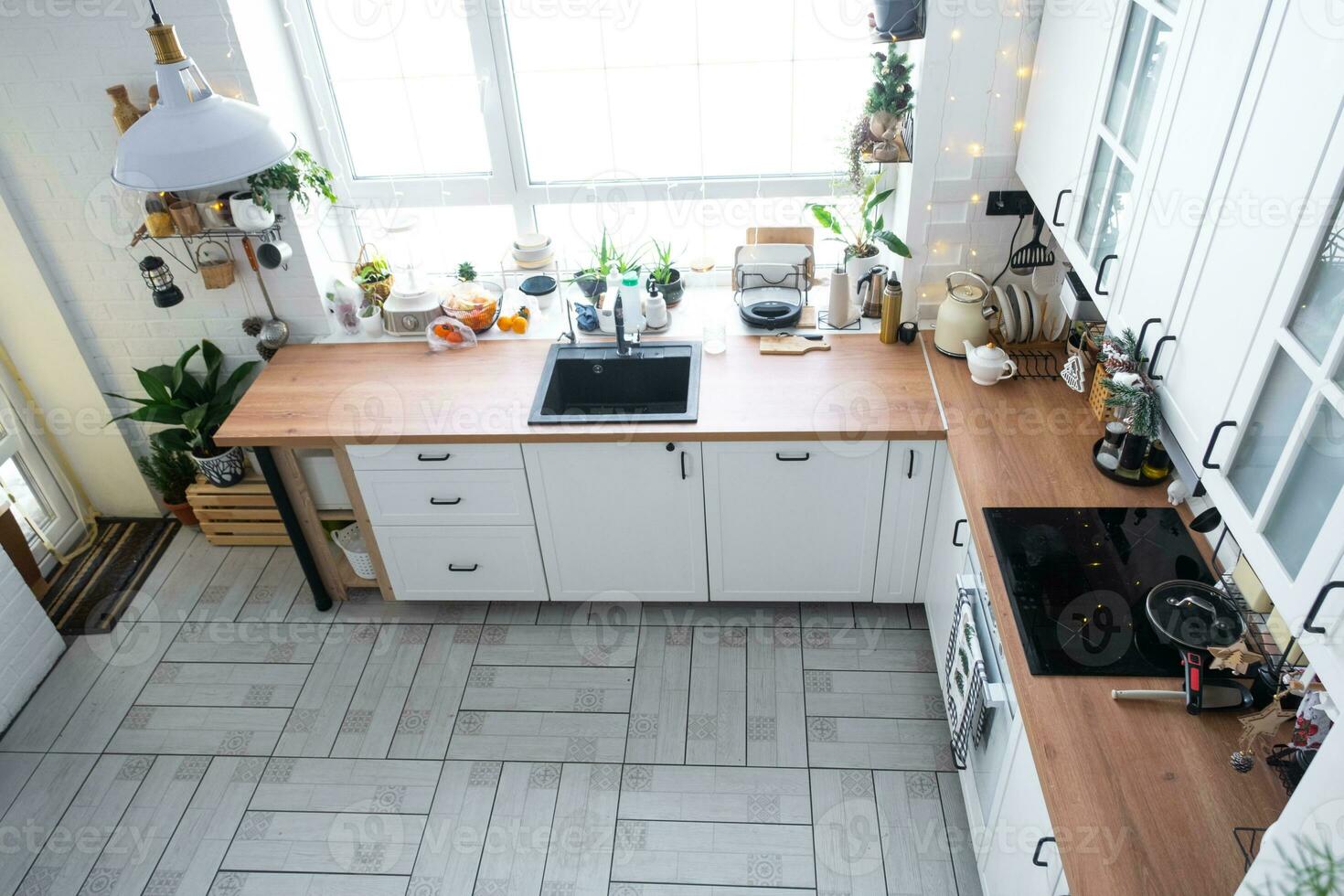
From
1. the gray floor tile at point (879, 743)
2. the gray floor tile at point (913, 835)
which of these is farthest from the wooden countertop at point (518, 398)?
the gray floor tile at point (913, 835)

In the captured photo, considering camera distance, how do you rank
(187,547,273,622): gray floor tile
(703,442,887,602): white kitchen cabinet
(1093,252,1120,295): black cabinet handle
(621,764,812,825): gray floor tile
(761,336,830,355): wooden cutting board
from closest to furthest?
(1093,252,1120,295): black cabinet handle, (621,764,812,825): gray floor tile, (703,442,887,602): white kitchen cabinet, (761,336,830,355): wooden cutting board, (187,547,273,622): gray floor tile

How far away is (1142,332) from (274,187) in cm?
259

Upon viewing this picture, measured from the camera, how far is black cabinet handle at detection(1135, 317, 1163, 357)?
1977 millimetres

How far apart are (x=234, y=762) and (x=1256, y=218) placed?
10.0 ft

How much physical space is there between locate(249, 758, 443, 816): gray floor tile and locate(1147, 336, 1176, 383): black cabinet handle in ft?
7.46

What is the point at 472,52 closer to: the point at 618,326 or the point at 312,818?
the point at 618,326

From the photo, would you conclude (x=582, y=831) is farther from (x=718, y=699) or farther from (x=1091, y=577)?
(x=1091, y=577)

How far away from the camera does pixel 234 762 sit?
115 inches

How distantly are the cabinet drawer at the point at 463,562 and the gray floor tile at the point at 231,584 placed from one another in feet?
2.28

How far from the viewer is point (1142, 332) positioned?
6.73 ft

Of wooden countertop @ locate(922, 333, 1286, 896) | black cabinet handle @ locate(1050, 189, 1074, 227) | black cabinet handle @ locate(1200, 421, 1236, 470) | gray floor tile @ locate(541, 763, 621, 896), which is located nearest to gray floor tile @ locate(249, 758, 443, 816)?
gray floor tile @ locate(541, 763, 621, 896)

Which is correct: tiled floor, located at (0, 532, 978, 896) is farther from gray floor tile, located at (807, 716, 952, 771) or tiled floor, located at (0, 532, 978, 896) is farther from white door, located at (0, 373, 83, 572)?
white door, located at (0, 373, 83, 572)

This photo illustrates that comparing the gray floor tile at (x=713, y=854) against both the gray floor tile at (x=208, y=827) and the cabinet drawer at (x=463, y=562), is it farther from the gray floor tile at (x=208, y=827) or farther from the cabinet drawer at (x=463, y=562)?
the gray floor tile at (x=208, y=827)

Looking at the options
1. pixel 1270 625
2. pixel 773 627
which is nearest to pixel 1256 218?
pixel 1270 625
